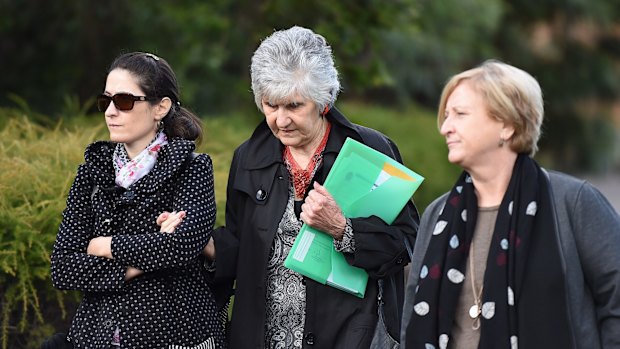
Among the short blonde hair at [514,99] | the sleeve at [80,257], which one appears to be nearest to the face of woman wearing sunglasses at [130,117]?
the sleeve at [80,257]

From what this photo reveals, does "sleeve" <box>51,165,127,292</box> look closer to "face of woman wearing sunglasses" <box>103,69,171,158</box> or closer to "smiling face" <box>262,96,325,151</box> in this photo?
"face of woman wearing sunglasses" <box>103,69,171,158</box>

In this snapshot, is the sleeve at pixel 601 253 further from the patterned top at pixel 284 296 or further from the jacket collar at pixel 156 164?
the jacket collar at pixel 156 164

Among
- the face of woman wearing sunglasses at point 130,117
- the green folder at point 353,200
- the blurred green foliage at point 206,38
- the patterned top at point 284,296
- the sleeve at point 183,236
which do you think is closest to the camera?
the sleeve at point 183,236

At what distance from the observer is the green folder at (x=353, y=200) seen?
4.17 metres

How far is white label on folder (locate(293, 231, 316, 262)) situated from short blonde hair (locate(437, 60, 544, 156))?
3.17ft

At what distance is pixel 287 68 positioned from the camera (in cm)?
418

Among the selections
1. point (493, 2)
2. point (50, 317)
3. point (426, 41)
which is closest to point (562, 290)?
point (50, 317)

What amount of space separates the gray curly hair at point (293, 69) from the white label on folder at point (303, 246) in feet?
1.62

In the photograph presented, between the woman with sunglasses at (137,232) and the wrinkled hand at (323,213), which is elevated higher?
the wrinkled hand at (323,213)

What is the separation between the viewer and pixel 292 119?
4219mm

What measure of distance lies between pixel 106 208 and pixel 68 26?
9478 millimetres

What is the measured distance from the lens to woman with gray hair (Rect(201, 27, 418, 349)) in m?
4.20

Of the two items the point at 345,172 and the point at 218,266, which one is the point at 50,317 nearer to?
the point at 218,266

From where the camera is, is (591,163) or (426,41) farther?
(591,163)
